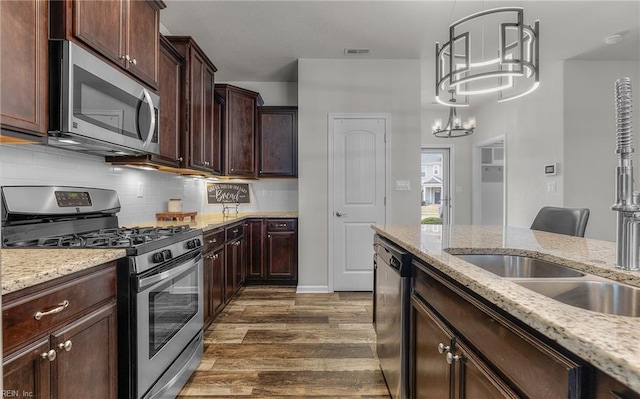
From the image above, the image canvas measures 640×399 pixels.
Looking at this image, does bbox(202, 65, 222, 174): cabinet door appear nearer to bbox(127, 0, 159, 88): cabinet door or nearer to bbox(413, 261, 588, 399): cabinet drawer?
bbox(127, 0, 159, 88): cabinet door

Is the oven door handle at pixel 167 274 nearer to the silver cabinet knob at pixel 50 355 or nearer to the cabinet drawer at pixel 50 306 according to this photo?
the cabinet drawer at pixel 50 306

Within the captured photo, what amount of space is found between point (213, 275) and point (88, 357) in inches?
61.3

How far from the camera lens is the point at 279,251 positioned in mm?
4082

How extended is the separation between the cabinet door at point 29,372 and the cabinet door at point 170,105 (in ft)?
5.48

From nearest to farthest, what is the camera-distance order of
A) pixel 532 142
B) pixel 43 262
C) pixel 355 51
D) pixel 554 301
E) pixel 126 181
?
pixel 554 301, pixel 43 262, pixel 126 181, pixel 355 51, pixel 532 142

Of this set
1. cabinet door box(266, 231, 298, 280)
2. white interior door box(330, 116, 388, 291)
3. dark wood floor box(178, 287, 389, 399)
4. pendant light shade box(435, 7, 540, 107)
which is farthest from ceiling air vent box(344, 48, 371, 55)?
dark wood floor box(178, 287, 389, 399)

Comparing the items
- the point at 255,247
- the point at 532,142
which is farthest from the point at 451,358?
the point at 532,142

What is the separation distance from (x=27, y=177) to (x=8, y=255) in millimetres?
642

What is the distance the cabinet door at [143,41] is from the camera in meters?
1.97

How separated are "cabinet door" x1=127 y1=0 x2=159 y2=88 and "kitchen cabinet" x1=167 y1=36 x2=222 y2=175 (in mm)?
566

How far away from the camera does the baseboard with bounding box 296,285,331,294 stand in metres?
3.91

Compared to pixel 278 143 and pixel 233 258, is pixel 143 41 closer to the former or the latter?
pixel 233 258

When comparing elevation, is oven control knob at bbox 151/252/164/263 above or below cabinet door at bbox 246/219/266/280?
above

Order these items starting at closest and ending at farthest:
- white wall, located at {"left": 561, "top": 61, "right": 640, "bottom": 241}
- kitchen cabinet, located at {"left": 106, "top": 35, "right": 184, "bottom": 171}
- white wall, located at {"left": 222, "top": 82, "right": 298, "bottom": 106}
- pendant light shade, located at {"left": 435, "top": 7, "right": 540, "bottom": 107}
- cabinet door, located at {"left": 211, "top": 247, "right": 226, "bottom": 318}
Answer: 1. pendant light shade, located at {"left": 435, "top": 7, "right": 540, "bottom": 107}
2. kitchen cabinet, located at {"left": 106, "top": 35, "right": 184, "bottom": 171}
3. cabinet door, located at {"left": 211, "top": 247, "right": 226, "bottom": 318}
4. white wall, located at {"left": 561, "top": 61, "right": 640, "bottom": 241}
5. white wall, located at {"left": 222, "top": 82, "right": 298, "bottom": 106}
